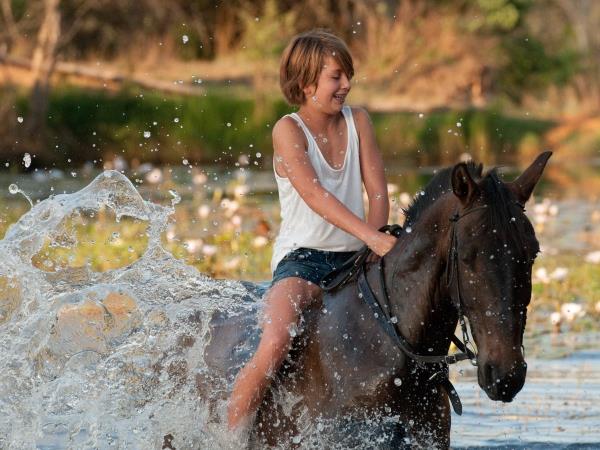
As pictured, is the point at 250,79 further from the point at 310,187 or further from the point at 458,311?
the point at 458,311

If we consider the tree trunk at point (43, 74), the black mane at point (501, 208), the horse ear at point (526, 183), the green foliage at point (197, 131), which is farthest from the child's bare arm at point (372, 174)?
the tree trunk at point (43, 74)

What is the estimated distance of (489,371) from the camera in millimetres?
4352

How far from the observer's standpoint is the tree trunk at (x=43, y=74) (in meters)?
24.0

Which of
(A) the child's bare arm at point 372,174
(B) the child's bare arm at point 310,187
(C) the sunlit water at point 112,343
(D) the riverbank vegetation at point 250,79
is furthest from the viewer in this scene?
(D) the riverbank vegetation at point 250,79

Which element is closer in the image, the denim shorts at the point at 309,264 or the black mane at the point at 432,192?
the black mane at the point at 432,192

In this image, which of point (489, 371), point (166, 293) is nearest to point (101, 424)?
point (166, 293)

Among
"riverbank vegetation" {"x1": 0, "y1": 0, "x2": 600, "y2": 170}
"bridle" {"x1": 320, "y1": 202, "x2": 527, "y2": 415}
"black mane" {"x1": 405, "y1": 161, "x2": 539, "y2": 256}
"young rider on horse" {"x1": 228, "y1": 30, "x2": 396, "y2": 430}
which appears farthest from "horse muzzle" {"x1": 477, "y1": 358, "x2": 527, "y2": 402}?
"riverbank vegetation" {"x1": 0, "y1": 0, "x2": 600, "y2": 170}

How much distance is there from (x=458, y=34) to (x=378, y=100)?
4.33 metres

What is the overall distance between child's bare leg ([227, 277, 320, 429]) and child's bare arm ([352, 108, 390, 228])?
1.48ft

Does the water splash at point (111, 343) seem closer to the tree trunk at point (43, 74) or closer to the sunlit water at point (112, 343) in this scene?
the sunlit water at point (112, 343)

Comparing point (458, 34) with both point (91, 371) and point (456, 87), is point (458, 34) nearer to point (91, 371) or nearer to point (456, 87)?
point (456, 87)

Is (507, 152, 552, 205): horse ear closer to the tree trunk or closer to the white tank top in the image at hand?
the white tank top

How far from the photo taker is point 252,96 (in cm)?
2883

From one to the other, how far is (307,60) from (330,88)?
150 mm
